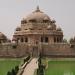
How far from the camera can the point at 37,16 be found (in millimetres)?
47562

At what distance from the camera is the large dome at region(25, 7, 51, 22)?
4709cm

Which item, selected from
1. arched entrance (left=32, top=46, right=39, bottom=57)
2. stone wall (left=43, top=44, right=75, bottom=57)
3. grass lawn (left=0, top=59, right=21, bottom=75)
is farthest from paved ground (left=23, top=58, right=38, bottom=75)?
stone wall (left=43, top=44, right=75, bottom=57)

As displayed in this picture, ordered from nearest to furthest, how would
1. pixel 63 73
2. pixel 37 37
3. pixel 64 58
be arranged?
pixel 63 73, pixel 64 58, pixel 37 37

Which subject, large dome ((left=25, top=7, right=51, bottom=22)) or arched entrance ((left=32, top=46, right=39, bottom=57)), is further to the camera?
large dome ((left=25, top=7, right=51, bottom=22))

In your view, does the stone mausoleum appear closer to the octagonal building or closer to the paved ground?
the octagonal building

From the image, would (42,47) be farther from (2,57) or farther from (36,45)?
(2,57)

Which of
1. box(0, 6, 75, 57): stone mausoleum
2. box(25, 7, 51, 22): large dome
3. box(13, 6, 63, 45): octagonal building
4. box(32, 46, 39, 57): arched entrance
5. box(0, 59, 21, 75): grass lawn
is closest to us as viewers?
box(0, 59, 21, 75): grass lawn

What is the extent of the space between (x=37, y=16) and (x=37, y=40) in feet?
15.1

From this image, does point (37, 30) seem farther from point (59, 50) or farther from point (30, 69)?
point (30, 69)

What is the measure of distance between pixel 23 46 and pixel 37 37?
12.1ft

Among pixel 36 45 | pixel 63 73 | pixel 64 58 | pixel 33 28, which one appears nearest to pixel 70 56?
pixel 64 58

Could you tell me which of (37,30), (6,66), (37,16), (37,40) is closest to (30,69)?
(6,66)

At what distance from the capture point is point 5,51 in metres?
41.1

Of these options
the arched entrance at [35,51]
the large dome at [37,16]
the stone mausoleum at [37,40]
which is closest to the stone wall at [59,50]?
the stone mausoleum at [37,40]
